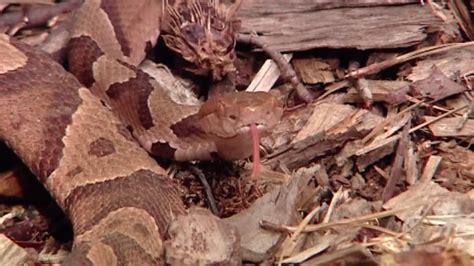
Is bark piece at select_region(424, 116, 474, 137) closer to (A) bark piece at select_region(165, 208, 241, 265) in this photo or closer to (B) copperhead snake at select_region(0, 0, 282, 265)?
(B) copperhead snake at select_region(0, 0, 282, 265)

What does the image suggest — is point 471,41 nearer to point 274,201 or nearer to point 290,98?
point 290,98

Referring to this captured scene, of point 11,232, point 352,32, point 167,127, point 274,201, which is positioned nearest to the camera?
point 274,201

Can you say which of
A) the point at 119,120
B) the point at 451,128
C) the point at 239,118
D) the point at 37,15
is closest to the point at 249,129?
the point at 239,118

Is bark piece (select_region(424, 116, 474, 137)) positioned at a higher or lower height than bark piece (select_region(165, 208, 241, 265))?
lower

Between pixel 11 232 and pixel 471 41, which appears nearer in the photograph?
pixel 11 232

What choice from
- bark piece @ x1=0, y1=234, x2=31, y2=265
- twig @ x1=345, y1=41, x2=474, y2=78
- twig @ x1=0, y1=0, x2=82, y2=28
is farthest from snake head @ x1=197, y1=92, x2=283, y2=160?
twig @ x1=0, y1=0, x2=82, y2=28

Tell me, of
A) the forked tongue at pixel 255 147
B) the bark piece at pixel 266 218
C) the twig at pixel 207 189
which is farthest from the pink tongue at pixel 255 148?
the twig at pixel 207 189

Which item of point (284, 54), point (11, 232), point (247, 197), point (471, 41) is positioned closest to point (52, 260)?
point (11, 232)
